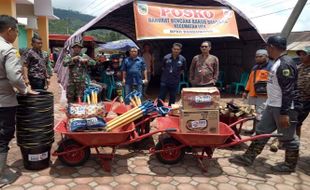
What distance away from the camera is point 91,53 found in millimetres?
18938

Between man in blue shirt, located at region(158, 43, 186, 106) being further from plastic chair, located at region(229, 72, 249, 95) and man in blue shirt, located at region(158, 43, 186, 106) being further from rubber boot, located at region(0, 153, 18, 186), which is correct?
plastic chair, located at region(229, 72, 249, 95)

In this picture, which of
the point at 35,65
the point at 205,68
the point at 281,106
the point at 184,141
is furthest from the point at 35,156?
the point at 205,68

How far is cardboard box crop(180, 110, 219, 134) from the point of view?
4320 mm

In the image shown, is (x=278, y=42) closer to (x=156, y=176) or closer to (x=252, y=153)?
(x=252, y=153)

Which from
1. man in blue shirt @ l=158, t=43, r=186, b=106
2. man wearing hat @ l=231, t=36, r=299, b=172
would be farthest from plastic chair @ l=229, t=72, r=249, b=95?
man wearing hat @ l=231, t=36, r=299, b=172

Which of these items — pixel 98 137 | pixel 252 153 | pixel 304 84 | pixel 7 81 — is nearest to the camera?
pixel 7 81

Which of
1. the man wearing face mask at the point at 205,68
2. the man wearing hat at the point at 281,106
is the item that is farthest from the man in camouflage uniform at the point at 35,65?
the man wearing hat at the point at 281,106

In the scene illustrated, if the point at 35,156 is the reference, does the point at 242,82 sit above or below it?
above

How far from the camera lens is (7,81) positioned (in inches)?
145

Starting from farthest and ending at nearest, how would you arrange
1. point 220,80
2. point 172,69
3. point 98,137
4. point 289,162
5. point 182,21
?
point 220,80, point 182,21, point 172,69, point 289,162, point 98,137

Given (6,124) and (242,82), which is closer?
(6,124)

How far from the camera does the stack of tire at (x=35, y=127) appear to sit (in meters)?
Result: 3.99

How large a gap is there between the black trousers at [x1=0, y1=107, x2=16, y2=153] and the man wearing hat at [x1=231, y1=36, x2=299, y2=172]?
3371 mm

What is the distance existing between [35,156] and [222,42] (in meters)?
11.7
